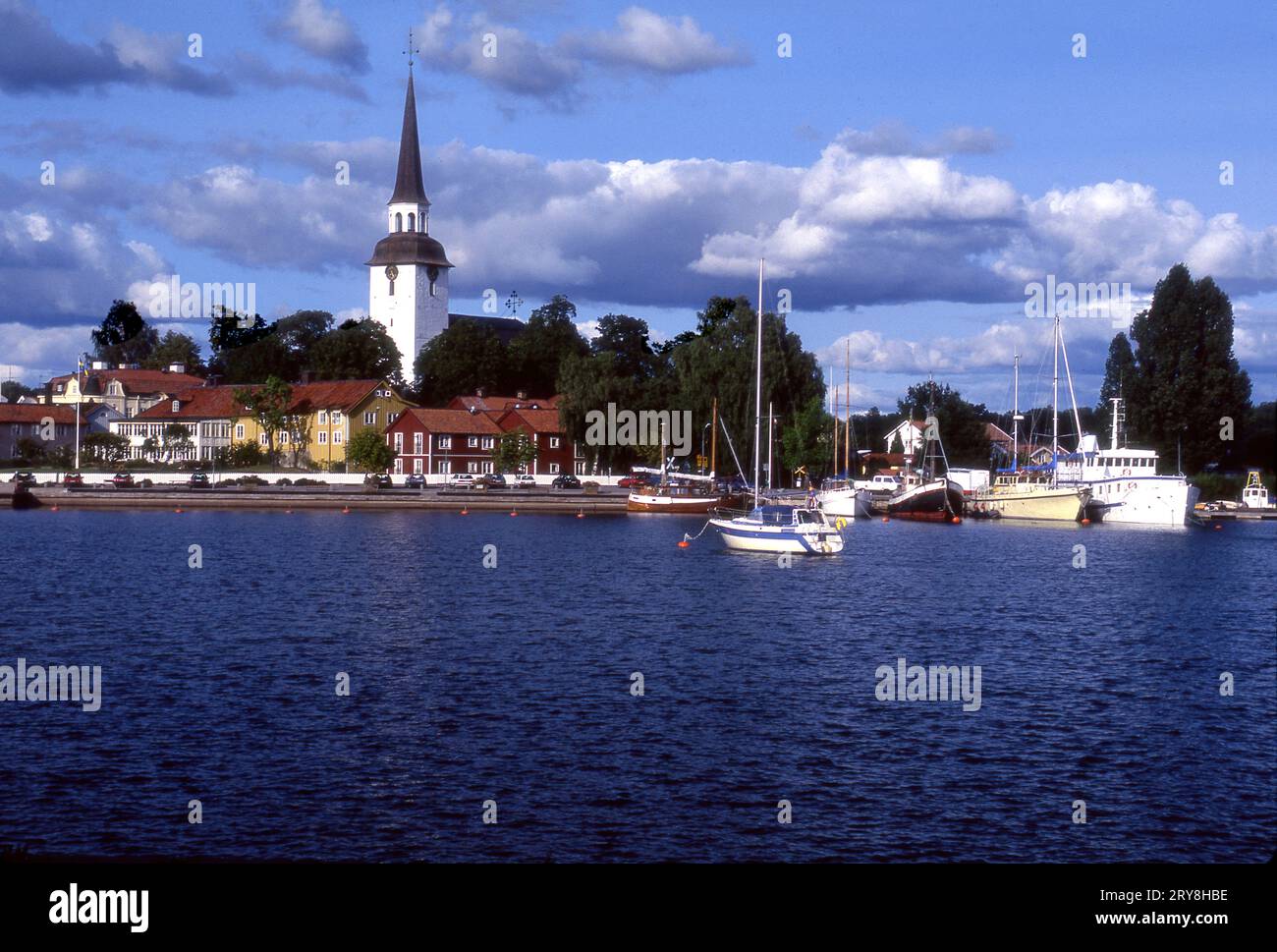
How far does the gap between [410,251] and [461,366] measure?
105 feet

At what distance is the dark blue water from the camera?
1980cm

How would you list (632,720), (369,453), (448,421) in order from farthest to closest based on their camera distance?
(448,421) < (369,453) < (632,720)

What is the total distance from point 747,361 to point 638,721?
93.8 metres

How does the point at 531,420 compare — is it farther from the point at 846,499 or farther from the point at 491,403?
the point at 846,499

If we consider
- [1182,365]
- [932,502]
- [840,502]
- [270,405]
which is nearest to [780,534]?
[1182,365]

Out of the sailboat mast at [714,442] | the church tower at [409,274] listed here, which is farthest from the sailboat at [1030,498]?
the church tower at [409,274]

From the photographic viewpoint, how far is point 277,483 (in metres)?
123

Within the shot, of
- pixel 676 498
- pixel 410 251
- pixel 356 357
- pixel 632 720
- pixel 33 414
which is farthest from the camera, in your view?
pixel 410 251

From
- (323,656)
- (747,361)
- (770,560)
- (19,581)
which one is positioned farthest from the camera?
(747,361)

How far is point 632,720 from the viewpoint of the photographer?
27375 millimetres

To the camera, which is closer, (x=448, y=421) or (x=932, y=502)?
(x=932, y=502)

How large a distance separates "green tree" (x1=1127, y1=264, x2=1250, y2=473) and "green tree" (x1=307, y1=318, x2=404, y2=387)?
303 ft
